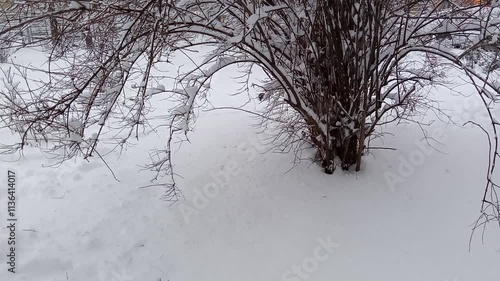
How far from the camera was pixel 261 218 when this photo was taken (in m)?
3.93

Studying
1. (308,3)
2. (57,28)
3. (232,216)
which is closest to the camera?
(57,28)

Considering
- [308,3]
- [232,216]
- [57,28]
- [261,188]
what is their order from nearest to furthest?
[57,28] → [308,3] → [232,216] → [261,188]

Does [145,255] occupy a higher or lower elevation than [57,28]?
lower

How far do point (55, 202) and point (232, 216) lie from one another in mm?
1986

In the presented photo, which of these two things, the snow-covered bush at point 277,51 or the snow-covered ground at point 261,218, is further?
the snow-covered ground at point 261,218

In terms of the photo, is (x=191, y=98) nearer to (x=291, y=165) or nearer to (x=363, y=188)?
(x=291, y=165)

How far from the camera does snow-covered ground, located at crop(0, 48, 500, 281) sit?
3373 mm

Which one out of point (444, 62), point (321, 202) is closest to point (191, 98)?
point (321, 202)

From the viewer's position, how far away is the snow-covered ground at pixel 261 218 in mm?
3373

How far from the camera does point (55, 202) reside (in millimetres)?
4117

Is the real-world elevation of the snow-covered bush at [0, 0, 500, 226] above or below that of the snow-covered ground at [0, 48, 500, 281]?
above

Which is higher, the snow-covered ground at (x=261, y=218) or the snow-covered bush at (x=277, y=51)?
the snow-covered bush at (x=277, y=51)

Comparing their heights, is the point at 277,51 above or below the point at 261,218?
above

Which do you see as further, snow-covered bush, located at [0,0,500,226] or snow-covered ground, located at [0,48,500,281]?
snow-covered ground, located at [0,48,500,281]
